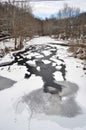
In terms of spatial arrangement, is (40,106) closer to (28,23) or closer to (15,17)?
(15,17)

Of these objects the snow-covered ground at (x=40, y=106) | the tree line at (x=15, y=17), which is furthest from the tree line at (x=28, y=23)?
the snow-covered ground at (x=40, y=106)

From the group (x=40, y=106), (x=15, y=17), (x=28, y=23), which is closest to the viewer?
(x=40, y=106)

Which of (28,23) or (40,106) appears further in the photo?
(28,23)

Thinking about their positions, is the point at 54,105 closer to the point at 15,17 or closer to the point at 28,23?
the point at 15,17

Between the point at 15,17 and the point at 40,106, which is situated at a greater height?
the point at 15,17

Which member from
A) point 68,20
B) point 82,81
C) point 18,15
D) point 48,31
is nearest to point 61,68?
point 82,81

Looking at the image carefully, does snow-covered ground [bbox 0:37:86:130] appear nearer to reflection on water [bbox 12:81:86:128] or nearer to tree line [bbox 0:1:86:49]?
reflection on water [bbox 12:81:86:128]

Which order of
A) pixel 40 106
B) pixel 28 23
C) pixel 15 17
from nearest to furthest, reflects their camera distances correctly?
pixel 40 106, pixel 15 17, pixel 28 23

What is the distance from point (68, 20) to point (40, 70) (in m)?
37.7

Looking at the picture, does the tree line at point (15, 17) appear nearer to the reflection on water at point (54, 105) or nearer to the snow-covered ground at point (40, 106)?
the snow-covered ground at point (40, 106)

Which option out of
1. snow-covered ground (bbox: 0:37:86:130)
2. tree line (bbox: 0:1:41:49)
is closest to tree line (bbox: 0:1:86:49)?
tree line (bbox: 0:1:41:49)

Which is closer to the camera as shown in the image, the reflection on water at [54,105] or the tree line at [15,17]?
the reflection on water at [54,105]

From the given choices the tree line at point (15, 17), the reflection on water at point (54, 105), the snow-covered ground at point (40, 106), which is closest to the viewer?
the snow-covered ground at point (40, 106)

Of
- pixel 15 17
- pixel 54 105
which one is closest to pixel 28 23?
pixel 15 17
